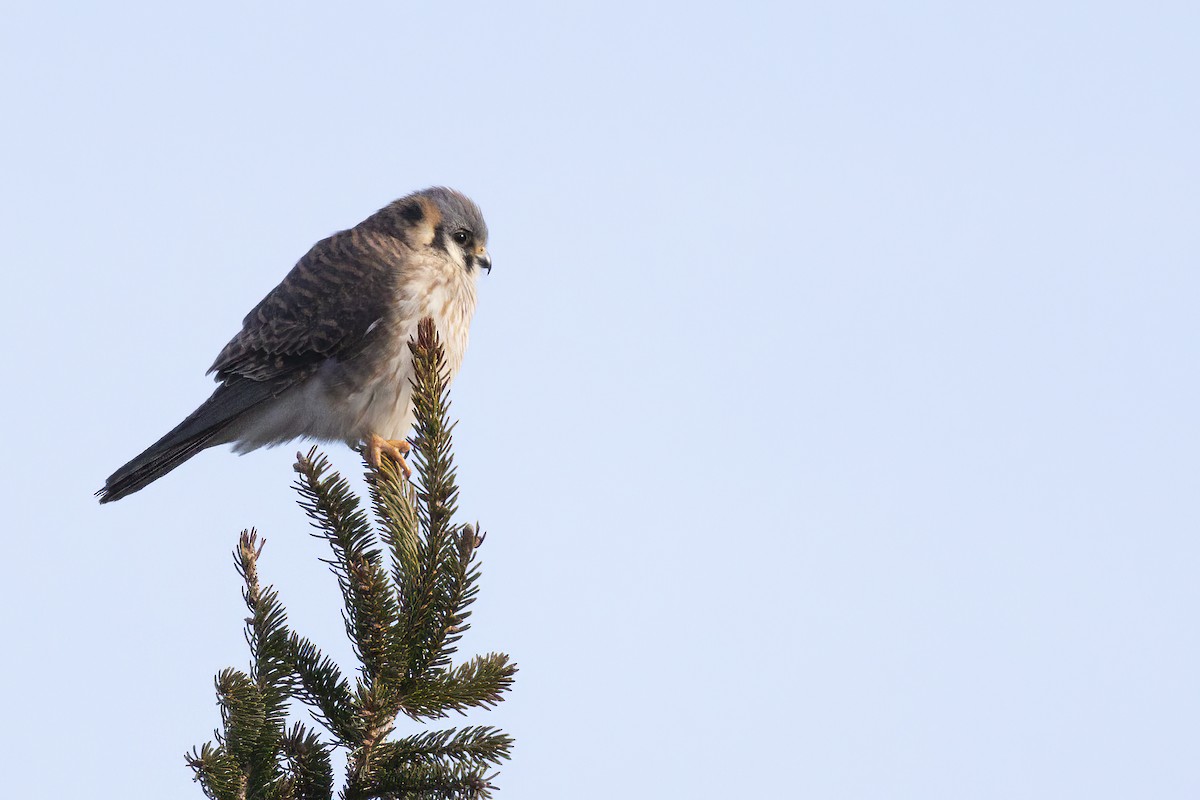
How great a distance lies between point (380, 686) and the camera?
7.70 ft

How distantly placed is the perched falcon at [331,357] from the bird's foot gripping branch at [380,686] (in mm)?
2197

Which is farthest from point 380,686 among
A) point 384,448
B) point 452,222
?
point 452,222

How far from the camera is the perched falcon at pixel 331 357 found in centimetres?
502

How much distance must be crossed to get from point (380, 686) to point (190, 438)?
299 cm

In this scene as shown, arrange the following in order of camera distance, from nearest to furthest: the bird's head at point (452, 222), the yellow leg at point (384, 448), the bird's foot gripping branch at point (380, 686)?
the bird's foot gripping branch at point (380, 686) → the yellow leg at point (384, 448) → the bird's head at point (452, 222)

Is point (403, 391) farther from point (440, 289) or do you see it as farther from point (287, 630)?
point (287, 630)

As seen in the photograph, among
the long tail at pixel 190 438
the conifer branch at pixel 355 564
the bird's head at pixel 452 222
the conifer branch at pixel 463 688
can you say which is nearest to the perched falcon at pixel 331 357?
the long tail at pixel 190 438

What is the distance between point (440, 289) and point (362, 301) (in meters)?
0.38

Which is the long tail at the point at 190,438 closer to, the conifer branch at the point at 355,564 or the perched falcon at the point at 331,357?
the perched falcon at the point at 331,357

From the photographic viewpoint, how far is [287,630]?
2.55 metres

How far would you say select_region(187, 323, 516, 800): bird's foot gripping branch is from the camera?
232 centimetres

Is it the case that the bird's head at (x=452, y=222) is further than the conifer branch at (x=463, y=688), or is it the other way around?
the bird's head at (x=452, y=222)

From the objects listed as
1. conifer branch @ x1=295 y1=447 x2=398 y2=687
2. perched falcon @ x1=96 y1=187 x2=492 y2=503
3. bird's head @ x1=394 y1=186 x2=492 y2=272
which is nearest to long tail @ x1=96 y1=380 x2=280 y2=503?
perched falcon @ x1=96 y1=187 x2=492 y2=503

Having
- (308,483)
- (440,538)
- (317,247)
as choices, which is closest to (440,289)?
(317,247)
